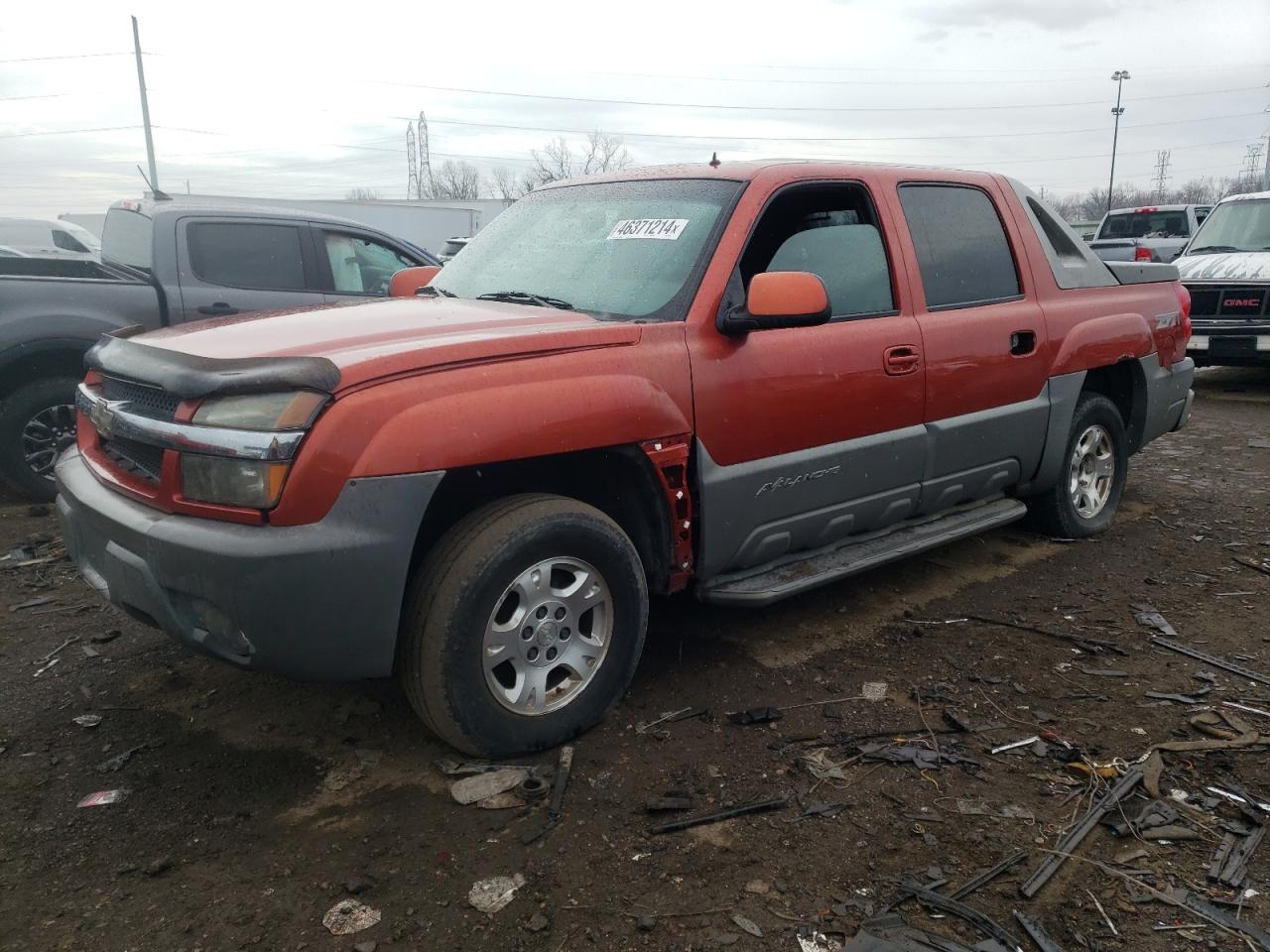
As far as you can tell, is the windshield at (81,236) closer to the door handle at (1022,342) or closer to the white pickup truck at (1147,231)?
the door handle at (1022,342)

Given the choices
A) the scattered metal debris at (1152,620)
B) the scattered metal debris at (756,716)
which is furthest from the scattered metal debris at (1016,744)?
the scattered metal debris at (1152,620)


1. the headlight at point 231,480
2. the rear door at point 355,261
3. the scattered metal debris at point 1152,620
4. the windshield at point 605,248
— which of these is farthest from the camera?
the rear door at point 355,261

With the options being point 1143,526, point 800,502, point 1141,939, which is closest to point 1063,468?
point 1143,526

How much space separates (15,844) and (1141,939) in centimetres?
287

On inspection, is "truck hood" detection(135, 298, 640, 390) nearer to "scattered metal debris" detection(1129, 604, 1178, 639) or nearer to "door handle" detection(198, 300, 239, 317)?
"scattered metal debris" detection(1129, 604, 1178, 639)

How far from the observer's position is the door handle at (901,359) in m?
3.90

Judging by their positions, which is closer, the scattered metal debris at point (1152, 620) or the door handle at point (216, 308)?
the scattered metal debris at point (1152, 620)

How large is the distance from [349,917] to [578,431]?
1440mm

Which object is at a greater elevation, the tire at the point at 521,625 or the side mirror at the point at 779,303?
the side mirror at the point at 779,303

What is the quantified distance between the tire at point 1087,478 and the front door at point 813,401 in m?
1.41

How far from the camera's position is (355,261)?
714cm

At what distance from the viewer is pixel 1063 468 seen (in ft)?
16.7

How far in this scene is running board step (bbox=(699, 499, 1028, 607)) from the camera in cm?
351

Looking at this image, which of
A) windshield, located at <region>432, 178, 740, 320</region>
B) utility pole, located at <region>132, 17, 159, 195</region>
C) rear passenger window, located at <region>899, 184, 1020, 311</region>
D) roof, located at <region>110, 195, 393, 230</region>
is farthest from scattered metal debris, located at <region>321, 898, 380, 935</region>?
utility pole, located at <region>132, 17, 159, 195</region>
